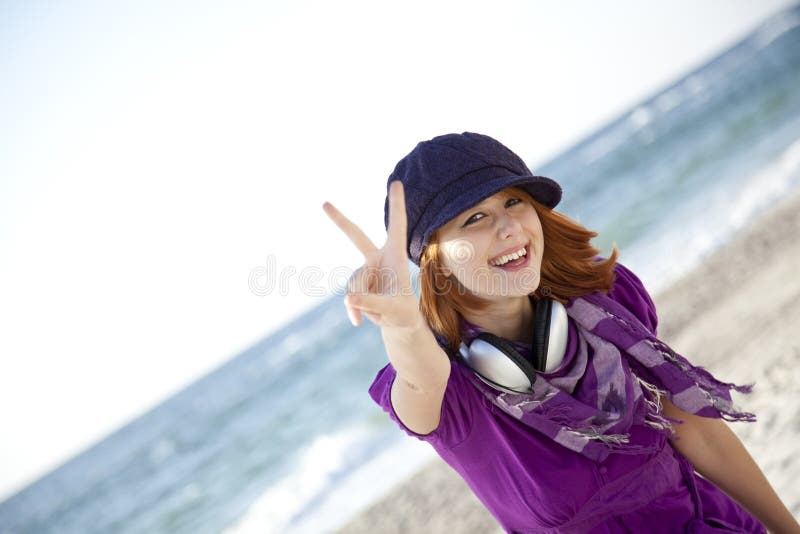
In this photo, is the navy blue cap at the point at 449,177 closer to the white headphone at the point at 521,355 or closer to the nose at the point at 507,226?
the nose at the point at 507,226

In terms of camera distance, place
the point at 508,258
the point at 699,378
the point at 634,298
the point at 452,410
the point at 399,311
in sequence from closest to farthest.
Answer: the point at 399,311
the point at 452,410
the point at 508,258
the point at 699,378
the point at 634,298

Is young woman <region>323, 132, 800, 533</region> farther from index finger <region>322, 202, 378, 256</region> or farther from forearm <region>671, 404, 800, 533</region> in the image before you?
index finger <region>322, 202, 378, 256</region>

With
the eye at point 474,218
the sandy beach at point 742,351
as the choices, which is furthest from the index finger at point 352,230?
the sandy beach at point 742,351

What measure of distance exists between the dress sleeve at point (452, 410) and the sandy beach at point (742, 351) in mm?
2494

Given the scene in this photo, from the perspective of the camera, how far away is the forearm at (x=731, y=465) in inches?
75.4

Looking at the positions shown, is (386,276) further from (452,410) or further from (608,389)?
(608,389)

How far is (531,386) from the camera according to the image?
5.50 feet

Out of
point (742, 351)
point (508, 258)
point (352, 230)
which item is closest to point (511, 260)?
point (508, 258)

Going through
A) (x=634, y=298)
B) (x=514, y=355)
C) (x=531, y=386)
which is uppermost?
(x=514, y=355)

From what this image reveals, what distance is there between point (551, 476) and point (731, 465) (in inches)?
28.2

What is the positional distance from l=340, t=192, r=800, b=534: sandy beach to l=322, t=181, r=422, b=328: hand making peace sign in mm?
2915

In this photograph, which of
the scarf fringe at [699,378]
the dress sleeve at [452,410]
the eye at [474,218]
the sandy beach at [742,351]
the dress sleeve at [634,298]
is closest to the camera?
the dress sleeve at [452,410]

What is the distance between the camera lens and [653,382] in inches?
74.1

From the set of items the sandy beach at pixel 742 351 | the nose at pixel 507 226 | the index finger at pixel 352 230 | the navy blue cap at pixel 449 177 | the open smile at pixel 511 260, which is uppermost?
the index finger at pixel 352 230
